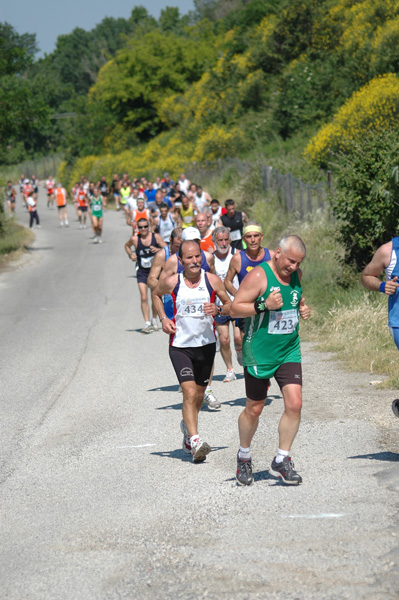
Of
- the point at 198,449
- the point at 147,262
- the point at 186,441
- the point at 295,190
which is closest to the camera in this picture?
the point at 198,449

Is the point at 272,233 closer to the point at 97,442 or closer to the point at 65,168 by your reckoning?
the point at 97,442

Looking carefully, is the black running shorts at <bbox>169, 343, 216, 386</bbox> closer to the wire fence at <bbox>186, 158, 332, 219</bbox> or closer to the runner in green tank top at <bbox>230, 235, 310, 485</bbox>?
the runner in green tank top at <bbox>230, 235, 310, 485</bbox>

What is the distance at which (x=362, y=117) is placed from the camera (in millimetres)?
27062

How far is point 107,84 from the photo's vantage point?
68.2 meters

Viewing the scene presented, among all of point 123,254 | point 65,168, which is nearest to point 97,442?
point 123,254

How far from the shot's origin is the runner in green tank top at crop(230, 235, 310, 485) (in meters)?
6.40

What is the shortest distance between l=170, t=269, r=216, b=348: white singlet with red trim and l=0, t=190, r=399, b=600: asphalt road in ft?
3.31

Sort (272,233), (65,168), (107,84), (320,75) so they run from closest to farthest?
(272,233) < (320,75) < (107,84) < (65,168)

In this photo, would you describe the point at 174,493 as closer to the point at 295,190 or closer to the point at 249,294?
the point at 249,294

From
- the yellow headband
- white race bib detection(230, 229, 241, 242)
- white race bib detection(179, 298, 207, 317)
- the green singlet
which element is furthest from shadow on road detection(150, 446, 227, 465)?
white race bib detection(230, 229, 241, 242)

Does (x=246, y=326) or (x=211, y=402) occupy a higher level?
(x=246, y=326)

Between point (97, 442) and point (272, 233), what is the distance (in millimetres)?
15280

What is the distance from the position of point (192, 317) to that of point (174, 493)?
5.57 feet

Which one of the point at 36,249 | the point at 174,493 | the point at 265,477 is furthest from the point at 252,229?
the point at 36,249
